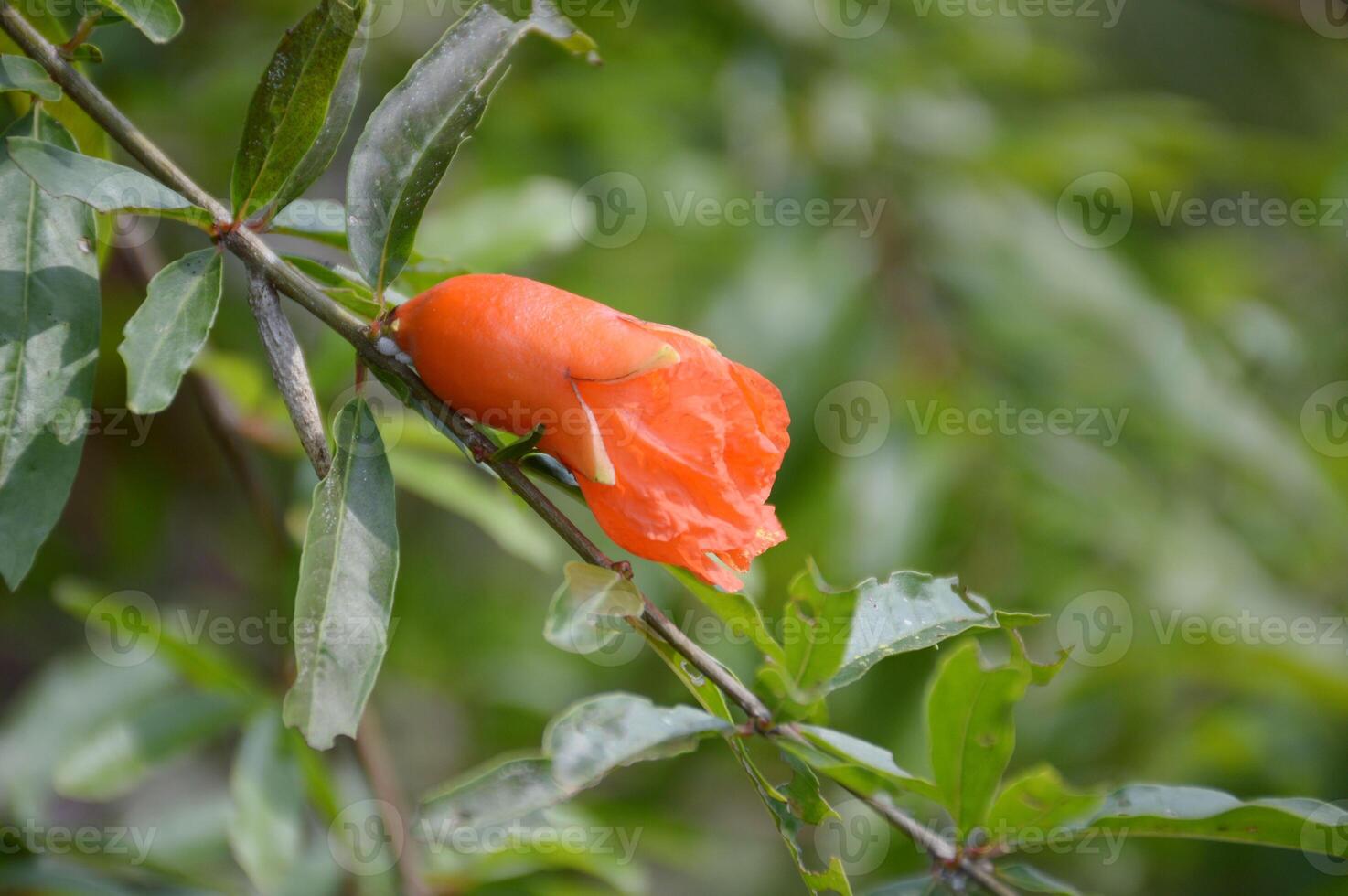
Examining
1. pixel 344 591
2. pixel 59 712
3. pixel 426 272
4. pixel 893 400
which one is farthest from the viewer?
pixel 893 400

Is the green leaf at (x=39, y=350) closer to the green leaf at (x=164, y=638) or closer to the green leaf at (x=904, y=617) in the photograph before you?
the green leaf at (x=904, y=617)

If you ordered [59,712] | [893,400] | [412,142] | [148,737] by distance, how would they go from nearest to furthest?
[412,142] < [148,737] < [59,712] < [893,400]

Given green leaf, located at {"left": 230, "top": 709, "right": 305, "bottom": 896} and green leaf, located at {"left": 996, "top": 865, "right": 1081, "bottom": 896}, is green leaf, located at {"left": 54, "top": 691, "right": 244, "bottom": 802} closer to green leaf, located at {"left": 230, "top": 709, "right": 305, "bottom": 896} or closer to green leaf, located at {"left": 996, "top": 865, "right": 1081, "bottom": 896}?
green leaf, located at {"left": 230, "top": 709, "right": 305, "bottom": 896}

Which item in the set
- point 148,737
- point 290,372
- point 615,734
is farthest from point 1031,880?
point 148,737

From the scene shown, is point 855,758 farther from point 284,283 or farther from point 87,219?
point 87,219

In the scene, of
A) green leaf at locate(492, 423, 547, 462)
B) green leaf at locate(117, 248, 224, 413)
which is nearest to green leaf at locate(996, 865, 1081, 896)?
green leaf at locate(492, 423, 547, 462)

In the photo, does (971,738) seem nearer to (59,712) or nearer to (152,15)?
(152,15)
